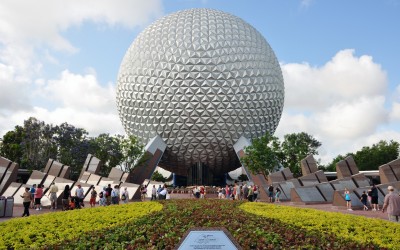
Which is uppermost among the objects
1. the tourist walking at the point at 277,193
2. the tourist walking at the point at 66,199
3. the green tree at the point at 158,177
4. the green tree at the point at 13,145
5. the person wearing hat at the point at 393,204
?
the green tree at the point at 13,145

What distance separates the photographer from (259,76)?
3647cm

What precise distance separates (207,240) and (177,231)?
125 inches

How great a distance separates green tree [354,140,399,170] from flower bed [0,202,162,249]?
63.6 metres

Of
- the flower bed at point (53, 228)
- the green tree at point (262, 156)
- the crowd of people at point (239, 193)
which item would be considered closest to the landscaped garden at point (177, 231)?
the flower bed at point (53, 228)

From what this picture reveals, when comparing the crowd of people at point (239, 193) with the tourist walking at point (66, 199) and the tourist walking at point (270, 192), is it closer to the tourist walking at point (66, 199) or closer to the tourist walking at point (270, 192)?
the tourist walking at point (270, 192)

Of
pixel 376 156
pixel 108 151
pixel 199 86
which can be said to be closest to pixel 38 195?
pixel 199 86

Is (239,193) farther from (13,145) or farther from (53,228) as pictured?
(13,145)

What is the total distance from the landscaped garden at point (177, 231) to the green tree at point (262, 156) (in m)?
20.7

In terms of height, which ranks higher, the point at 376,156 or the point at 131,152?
the point at 376,156

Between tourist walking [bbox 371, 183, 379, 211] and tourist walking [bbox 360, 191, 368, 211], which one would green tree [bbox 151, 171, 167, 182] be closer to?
tourist walking [bbox 360, 191, 368, 211]

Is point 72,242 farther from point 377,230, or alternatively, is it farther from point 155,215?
point 377,230

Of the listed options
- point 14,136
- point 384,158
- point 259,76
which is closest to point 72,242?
point 259,76

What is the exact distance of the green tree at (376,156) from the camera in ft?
225

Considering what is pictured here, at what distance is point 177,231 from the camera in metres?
8.98
